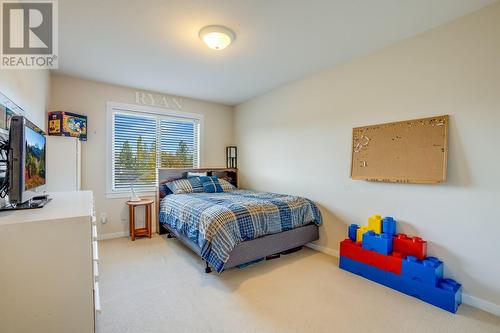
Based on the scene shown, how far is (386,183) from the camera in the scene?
255 centimetres

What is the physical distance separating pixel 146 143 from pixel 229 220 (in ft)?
8.19

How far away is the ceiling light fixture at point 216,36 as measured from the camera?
219 cm

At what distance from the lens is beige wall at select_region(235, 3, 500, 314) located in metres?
1.93

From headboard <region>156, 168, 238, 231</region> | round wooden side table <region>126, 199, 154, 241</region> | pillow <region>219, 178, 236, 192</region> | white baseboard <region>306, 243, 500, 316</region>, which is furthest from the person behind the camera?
pillow <region>219, 178, 236, 192</region>

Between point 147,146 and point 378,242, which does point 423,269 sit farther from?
point 147,146

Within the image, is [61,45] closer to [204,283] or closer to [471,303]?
[204,283]

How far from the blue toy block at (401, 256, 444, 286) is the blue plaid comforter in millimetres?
1166

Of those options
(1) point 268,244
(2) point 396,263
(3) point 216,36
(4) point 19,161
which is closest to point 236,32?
(3) point 216,36

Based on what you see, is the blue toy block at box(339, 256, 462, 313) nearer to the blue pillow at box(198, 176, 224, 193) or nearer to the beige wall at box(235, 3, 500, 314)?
the beige wall at box(235, 3, 500, 314)

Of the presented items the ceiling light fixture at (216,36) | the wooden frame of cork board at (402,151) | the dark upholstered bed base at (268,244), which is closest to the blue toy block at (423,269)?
the wooden frame of cork board at (402,151)

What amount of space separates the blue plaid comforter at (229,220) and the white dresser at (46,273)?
1228mm

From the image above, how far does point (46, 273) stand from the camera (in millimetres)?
1090

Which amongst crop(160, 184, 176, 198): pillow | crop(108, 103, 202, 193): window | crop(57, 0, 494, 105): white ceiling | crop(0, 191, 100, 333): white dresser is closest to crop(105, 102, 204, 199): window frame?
crop(108, 103, 202, 193): window

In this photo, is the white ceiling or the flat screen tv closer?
the flat screen tv
